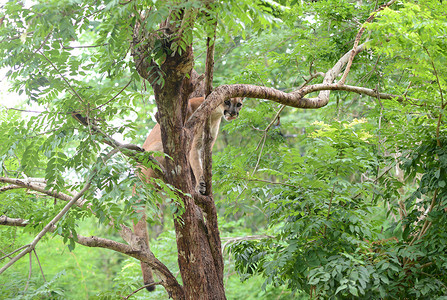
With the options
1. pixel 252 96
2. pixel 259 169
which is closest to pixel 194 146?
pixel 252 96

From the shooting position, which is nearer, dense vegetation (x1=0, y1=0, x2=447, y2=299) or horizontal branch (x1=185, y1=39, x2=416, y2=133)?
dense vegetation (x1=0, y1=0, x2=447, y2=299)

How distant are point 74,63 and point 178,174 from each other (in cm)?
118

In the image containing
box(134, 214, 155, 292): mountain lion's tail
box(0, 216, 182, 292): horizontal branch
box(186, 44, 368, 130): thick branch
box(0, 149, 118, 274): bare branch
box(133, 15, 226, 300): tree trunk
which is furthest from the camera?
box(134, 214, 155, 292): mountain lion's tail

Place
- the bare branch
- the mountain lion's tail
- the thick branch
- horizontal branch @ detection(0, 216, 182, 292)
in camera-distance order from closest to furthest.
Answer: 1. the bare branch
2. the thick branch
3. horizontal branch @ detection(0, 216, 182, 292)
4. the mountain lion's tail

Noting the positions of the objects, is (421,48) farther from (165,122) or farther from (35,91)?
(35,91)

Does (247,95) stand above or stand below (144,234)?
above

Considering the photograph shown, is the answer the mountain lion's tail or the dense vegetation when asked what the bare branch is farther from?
the mountain lion's tail

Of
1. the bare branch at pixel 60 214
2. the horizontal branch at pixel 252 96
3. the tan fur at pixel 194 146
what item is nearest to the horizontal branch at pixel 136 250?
the tan fur at pixel 194 146

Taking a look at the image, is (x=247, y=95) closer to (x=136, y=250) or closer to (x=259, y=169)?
(x=259, y=169)

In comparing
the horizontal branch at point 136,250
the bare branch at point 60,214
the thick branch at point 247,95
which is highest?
the thick branch at point 247,95

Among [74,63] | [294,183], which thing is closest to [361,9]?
[294,183]

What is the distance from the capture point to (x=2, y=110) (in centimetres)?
416

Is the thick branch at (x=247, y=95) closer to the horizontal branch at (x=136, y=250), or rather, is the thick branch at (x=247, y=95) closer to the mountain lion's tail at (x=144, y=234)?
the horizontal branch at (x=136, y=250)

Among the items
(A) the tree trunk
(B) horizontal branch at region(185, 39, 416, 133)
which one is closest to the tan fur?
(A) the tree trunk
